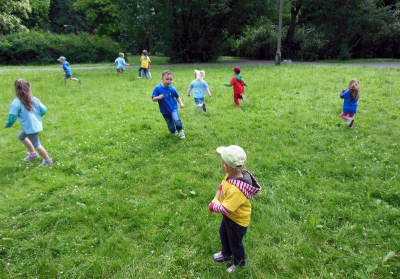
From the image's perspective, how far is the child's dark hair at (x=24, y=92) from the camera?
5.81 metres

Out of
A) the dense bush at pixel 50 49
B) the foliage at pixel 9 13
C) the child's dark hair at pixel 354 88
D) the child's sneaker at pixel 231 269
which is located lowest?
the child's sneaker at pixel 231 269

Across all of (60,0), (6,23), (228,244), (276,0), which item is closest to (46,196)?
(228,244)

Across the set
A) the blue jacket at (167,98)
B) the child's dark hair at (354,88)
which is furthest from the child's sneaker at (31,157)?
the child's dark hair at (354,88)

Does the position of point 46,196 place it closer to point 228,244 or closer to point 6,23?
point 228,244

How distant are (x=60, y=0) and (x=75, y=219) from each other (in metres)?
69.8

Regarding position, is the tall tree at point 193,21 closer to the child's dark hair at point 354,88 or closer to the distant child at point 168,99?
the child's dark hair at point 354,88

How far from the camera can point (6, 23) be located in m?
28.6

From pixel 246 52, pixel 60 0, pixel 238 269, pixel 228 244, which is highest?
pixel 60 0

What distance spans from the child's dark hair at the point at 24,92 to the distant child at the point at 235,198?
4771 mm

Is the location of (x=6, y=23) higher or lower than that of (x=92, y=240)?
higher

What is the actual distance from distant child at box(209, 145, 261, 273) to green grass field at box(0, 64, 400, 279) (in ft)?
1.40

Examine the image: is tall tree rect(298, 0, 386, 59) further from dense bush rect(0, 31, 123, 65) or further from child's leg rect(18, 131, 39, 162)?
child's leg rect(18, 131, 39, 162)

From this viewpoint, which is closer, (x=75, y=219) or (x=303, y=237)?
(x=303, y=237)

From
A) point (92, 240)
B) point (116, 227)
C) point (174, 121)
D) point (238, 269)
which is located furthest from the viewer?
point (174, 121)
